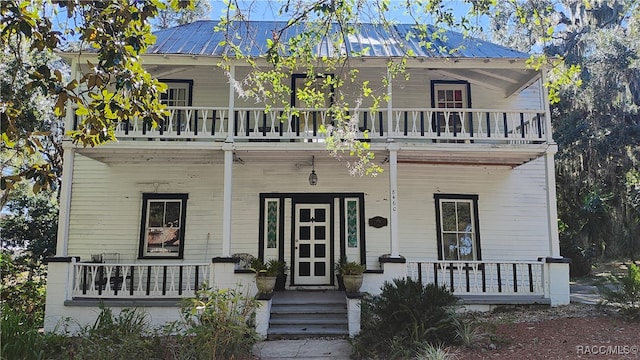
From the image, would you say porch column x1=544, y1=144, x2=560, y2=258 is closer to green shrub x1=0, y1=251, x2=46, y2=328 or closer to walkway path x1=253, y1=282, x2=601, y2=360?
walkway path x1=253, y1=282, x2=601, y2=360

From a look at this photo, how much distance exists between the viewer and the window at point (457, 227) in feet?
37.6

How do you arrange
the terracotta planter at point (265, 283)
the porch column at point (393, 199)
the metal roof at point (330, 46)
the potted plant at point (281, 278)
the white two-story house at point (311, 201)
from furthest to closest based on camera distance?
the white two-story house at point (311, 201) < the potted plant at point (281, 278) < the metal roof at point (330, 46) < the porch column at point (393, 199) < the terracotta planter at point (265, 283)

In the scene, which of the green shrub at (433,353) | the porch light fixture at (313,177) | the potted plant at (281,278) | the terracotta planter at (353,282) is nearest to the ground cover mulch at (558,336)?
the green shrub at (433,353)

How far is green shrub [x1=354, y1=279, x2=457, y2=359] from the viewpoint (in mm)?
6676

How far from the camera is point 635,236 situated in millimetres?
16281

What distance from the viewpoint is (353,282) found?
8953mm

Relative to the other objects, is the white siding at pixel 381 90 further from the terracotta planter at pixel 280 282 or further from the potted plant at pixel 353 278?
the potted plant at pixel 353 278

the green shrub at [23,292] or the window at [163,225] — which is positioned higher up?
the window at [163,225]

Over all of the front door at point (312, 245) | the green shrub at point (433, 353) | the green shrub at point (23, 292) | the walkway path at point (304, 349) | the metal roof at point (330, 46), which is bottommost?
the walkway path at point (304, 349)

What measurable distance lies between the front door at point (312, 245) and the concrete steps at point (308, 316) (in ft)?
3.57

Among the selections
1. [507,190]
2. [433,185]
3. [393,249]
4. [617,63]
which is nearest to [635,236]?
[617,63]

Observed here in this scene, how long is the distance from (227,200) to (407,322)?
450 centimetres

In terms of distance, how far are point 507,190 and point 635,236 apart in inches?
310

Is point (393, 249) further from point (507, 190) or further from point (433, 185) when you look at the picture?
point (507, 190)
